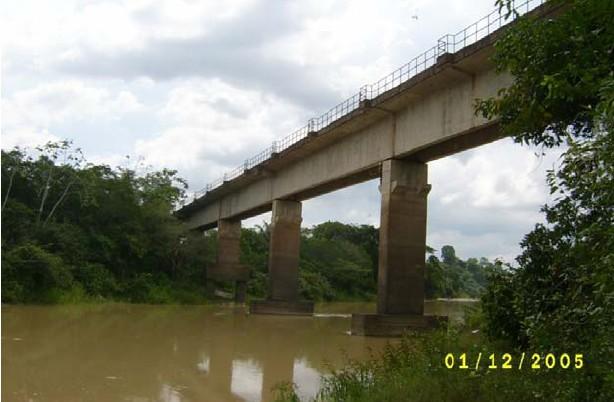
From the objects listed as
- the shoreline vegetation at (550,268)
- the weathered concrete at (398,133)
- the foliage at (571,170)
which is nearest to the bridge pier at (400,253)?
the weathered concrete at (398,133)

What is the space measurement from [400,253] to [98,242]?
2666cm

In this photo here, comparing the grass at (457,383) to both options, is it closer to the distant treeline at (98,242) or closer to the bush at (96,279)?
the distant treeline at (98,242)

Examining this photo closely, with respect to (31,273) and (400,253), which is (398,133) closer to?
(400,253)

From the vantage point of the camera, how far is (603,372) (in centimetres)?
488

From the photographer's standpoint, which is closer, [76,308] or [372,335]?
[372,335]

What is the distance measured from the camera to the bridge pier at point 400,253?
22.3 m

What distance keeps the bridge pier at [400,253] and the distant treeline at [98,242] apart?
9851 millimetres

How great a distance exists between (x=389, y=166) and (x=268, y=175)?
46.3 ft

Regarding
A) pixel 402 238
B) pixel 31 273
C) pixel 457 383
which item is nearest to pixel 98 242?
pixel 31 273

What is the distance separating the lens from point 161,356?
16.0 m

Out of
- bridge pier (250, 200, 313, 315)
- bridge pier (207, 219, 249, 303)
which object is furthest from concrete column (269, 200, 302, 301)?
bridge pier (207, 219, 249, 303)

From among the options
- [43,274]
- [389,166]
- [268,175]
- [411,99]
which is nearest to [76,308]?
[43,274]

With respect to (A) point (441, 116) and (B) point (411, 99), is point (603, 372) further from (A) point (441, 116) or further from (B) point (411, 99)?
(B) point (411, 99)

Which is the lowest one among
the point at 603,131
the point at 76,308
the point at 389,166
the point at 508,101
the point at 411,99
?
the point at 76,308
